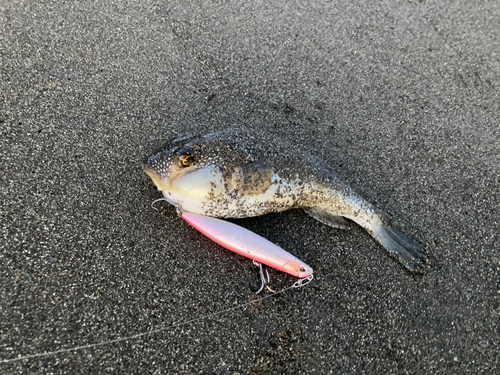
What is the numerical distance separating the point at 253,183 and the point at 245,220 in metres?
0.41

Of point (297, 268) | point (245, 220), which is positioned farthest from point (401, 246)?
point (245, 220)

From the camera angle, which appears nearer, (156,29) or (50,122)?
(50,122)

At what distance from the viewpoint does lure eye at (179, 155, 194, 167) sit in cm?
225

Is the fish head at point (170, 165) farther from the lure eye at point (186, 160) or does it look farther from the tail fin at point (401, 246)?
the tail fin at point (401, 246)

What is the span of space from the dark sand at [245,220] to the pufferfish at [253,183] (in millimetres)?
168

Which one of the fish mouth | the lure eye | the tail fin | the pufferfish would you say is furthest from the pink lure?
the tail fin

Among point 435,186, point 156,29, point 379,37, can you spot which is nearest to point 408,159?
point 435,186

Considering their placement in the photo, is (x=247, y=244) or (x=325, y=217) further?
(x=325, y=217)

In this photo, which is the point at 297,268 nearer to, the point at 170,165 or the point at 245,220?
the point at 245,220

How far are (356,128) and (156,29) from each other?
→ 2467 millimetres

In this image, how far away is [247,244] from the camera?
2.30 metres

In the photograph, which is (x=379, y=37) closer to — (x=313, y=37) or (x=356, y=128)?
(x=313, y=37)

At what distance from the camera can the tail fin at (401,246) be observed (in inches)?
103

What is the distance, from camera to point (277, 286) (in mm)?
2369
